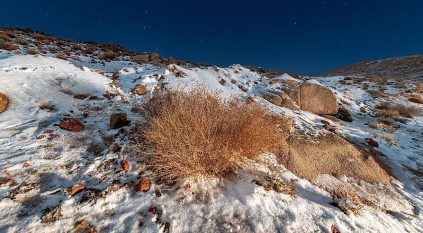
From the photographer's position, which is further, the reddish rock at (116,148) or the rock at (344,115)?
the rock at (344,115)

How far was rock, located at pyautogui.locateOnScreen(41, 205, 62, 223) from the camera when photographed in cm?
274

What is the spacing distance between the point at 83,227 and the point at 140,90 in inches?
196

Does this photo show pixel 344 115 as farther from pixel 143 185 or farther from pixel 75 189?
pixel 75 189

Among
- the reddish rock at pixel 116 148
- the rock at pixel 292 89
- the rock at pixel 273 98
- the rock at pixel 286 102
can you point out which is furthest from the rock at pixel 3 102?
the rock at pixel 292 89

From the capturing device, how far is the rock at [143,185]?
331cm

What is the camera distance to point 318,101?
9125 millimetres

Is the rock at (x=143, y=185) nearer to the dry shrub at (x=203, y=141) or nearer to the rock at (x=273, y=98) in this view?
the dry shrub at (x=203, y=141)

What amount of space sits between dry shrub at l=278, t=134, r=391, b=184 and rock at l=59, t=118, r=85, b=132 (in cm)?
353

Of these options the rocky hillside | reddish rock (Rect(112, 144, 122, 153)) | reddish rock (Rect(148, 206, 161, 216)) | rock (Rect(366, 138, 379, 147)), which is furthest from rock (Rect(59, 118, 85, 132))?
rock (Rect(366, 138, 379, 147))

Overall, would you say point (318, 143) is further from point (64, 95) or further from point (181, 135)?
point (64, 95)

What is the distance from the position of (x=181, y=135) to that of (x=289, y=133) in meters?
2.82

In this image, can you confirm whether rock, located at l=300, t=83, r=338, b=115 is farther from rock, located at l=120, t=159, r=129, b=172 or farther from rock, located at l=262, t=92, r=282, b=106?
rock, located at l=120, t=159, r=129, b=172

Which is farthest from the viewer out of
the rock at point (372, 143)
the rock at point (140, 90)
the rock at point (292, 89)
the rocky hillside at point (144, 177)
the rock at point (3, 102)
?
the rock at point (292, 89)

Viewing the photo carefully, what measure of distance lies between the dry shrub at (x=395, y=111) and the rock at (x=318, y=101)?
214 cm
